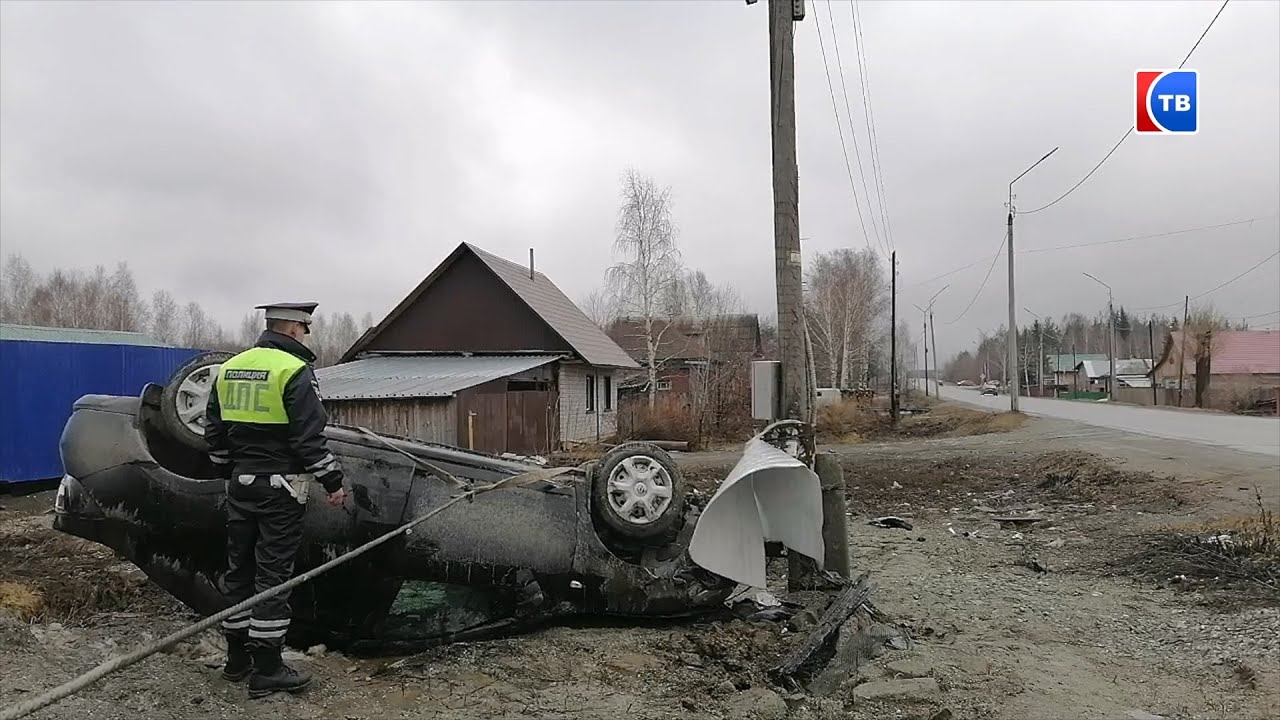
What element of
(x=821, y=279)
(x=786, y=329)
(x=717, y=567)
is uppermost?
(x=821, y=279)

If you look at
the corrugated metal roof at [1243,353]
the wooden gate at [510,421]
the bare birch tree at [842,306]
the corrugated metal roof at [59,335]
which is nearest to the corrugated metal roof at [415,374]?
the wooden gate at [510,421]

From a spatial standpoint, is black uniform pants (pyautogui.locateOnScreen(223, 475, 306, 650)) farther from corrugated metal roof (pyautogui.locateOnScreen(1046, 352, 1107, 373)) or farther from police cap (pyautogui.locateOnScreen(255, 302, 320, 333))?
corrugated metal roof (pyautogui.locateOnScreen(1046, 352, 1107, 373))

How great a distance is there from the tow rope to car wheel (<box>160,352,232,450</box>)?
911 millimetres

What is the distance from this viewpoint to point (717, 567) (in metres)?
4.59

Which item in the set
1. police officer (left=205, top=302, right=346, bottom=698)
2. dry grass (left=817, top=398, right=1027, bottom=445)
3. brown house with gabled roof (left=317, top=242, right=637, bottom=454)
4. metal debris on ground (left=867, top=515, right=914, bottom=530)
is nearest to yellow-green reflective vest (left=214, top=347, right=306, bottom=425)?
police officer (left=205, top=302, right=346, bottom=698)

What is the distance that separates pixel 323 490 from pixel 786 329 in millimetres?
3390

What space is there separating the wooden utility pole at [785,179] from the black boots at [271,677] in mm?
3787

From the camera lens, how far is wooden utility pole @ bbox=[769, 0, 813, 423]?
6.26 m

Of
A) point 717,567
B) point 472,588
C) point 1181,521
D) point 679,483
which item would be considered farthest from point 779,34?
point 1181,521

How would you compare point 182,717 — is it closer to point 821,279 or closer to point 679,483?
point 679,483

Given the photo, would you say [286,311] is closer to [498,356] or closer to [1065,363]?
[498,356]

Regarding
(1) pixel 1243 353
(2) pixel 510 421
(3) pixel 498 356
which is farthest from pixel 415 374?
(1) pixel 1243 353

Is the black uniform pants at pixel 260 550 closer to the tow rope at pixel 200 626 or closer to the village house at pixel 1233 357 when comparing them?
the tow rope at pixel 200 626

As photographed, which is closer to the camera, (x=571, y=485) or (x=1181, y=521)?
(x=571, y=485)
